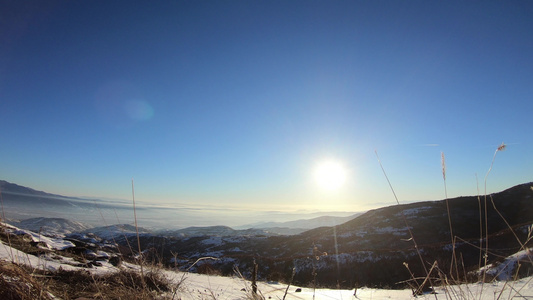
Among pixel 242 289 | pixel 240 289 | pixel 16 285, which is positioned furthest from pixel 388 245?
pixel 16 285

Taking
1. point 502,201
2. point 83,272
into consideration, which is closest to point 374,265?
point 83,272

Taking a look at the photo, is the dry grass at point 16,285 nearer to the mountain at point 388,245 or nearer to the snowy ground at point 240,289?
the snowy ground at point 240,289

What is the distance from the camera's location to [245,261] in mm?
28781

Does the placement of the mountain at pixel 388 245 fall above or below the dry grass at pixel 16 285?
below

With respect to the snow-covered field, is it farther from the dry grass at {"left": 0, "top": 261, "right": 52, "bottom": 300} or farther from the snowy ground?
the dry grass at {"left": 0, "top": 261, "right": 52, "bottom": 300}

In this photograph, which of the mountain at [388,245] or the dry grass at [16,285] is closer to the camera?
the dry grass at [16,285]

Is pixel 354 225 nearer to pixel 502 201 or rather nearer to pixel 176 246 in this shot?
pixel 502 201

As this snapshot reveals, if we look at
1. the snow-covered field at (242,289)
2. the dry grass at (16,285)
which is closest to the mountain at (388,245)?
the snow-covered field at (242,289)

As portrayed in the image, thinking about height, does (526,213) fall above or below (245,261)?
above

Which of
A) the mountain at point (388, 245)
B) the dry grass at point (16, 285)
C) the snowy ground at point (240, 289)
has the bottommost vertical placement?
the mountain at point (388, 245)

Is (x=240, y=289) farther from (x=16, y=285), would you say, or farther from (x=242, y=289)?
(x=16, y=285)

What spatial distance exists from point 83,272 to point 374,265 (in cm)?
2407

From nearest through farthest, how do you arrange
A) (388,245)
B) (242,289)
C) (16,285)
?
(242,289), (16,285), (388,245)

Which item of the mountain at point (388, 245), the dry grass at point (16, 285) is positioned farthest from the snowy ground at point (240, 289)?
the mountain at point (388, 245)
